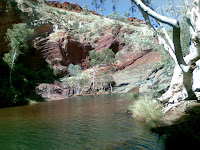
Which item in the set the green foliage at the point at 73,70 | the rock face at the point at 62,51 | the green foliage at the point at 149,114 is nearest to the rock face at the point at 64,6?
the rock face at the point at 62,51

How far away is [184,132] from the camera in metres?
4.11

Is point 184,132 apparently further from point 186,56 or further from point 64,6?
point 64,6

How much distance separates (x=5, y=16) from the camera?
2538 centimetres

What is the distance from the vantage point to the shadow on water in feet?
11.6

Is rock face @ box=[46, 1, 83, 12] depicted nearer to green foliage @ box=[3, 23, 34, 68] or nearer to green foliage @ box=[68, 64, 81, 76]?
green foliage @ box=[68, 64, 81, 76]

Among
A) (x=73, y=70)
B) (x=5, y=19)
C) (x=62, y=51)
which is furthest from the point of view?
(x=62, y=51)

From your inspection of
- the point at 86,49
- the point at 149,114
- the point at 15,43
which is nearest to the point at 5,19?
the point at 15,43

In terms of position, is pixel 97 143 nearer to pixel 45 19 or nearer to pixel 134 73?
pixel 134 73

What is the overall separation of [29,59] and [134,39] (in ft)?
91.0

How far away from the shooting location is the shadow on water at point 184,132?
3.55 m

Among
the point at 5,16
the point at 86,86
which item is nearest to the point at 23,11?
the point at 5,16

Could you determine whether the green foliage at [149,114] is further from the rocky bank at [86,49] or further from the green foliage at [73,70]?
the green foliage at [73,70]

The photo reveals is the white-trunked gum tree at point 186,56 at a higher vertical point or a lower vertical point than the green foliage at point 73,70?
lower

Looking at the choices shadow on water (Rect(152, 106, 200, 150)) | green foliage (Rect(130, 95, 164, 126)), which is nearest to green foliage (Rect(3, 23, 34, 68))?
green foliage (Rect(130, 95, 164, 126))
